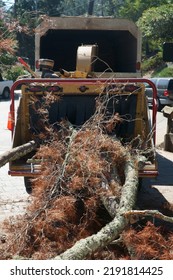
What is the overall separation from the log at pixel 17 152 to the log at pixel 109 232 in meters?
1.60

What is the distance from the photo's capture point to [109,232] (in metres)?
5.14

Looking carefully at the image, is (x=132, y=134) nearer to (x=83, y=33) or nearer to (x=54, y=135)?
(x=54, y=135)

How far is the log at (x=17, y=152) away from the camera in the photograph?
675 cm

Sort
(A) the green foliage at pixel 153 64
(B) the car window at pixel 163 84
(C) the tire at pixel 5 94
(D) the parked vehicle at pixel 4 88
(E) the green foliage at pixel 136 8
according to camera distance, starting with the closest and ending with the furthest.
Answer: (B) the car window at pixel 163 84
(D) the parked vehicle at pixel 4 88
(C) the tire at pixel 5 94
(A) the green foliage at pixel 153 64
(E) the green foliage at pixel 136 8

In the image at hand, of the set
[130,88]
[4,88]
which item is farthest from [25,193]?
[4,88]

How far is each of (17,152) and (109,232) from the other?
2347 mm

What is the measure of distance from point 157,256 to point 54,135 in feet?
9.08

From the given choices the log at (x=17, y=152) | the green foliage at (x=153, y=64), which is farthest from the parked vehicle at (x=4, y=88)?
the log at (x=17, y=152)

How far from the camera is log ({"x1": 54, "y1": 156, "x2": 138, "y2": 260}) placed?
475 cm

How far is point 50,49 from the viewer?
38.1ft

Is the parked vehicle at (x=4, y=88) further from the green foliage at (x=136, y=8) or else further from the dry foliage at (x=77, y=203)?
the green foliage at (x=136, y=8)

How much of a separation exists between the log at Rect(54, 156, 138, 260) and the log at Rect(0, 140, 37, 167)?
5.26ft

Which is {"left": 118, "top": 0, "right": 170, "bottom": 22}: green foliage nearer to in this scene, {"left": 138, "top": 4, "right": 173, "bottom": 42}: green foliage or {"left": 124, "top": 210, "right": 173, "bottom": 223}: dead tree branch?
{"left": 138, "top": 4, "right": 173, "bottom": 42}: green foliage

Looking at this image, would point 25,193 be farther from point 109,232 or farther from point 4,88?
point 4,88
